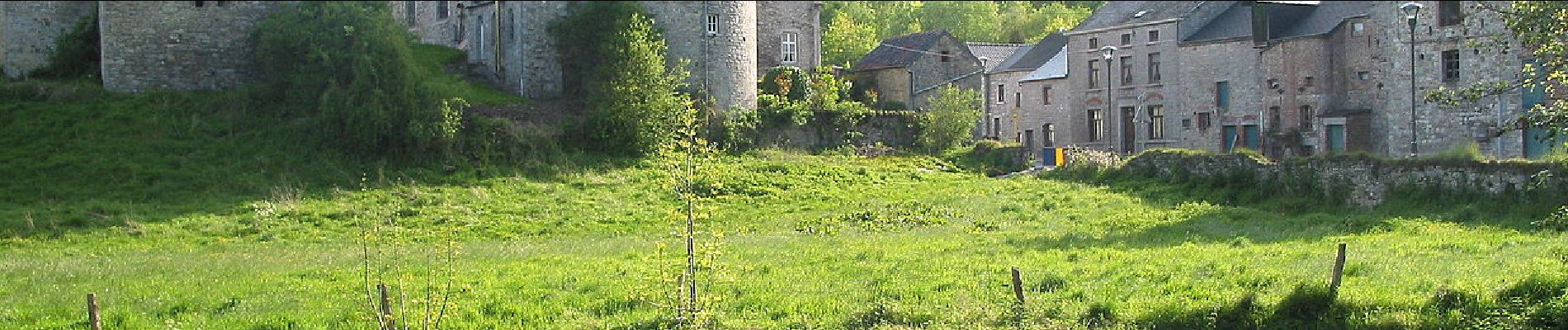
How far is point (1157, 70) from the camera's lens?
5053cm

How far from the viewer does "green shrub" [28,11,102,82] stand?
140 ft

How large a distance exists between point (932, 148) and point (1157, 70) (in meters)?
8.77

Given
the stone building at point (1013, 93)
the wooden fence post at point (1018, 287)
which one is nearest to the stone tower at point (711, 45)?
the stone building at point (1013, 93)

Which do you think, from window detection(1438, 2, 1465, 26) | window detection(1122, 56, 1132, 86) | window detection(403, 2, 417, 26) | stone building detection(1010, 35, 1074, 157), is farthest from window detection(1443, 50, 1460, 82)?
window detection(403, 2, 417, 26)

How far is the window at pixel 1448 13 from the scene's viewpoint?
40.1 meters

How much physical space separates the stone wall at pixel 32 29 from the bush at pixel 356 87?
288 inches

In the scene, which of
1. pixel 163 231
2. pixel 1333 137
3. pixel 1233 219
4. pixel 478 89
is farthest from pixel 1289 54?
pixel 163 231

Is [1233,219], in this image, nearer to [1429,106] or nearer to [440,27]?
[1429,106]

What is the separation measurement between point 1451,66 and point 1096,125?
14369 millimetres

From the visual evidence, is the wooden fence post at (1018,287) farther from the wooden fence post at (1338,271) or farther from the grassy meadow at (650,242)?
the wooden fence post at (1338,271)

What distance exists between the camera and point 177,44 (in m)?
42.0

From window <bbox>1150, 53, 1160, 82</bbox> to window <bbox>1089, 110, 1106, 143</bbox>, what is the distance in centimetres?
280

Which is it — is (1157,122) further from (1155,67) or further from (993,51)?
(993,51)

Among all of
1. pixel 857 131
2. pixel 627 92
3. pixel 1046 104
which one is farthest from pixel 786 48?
pixel 627 92
